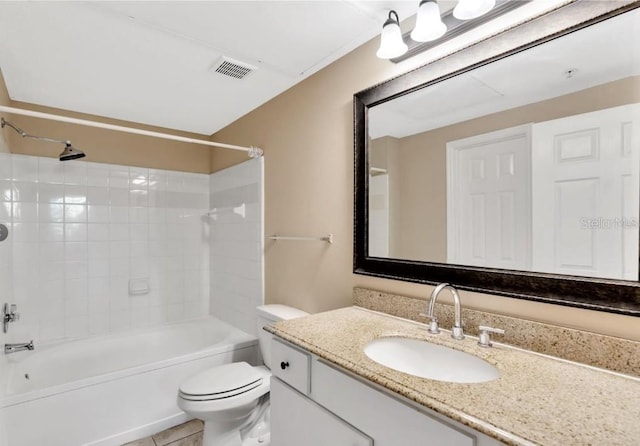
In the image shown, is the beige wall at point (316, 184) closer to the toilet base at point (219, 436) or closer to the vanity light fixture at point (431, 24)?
the vanity light fixture at point (431, 24)

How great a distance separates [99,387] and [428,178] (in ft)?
7.32

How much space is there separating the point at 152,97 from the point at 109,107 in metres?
0.47

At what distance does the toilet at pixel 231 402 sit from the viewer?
1.67 meters

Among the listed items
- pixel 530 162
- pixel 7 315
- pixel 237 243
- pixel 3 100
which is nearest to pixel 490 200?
pixel 530 162

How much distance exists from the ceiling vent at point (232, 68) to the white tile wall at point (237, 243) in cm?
66

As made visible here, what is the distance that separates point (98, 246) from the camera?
272 cm

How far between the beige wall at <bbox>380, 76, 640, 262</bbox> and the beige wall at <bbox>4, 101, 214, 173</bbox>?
90.0 inches

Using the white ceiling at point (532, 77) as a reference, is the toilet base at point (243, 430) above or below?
below

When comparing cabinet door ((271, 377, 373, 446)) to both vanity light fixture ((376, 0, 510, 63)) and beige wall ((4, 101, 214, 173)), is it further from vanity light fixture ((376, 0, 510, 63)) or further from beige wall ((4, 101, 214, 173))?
beige wall ((4, 101, 214, 173))

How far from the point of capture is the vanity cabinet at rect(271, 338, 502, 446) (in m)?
0.77

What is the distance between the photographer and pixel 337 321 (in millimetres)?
1385

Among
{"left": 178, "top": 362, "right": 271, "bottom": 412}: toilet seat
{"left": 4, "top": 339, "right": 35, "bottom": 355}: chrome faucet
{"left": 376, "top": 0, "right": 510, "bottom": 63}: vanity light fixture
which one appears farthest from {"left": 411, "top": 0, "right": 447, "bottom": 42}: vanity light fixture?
{"left": 4, "top": 339, "right": 35, "bottom": 355}: chrome faucet

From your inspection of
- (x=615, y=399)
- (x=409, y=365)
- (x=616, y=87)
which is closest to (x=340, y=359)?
(x=409, y=365)

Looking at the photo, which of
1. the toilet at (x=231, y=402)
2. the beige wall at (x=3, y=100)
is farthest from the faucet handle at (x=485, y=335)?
the beige wall at (x=3, y=100)
